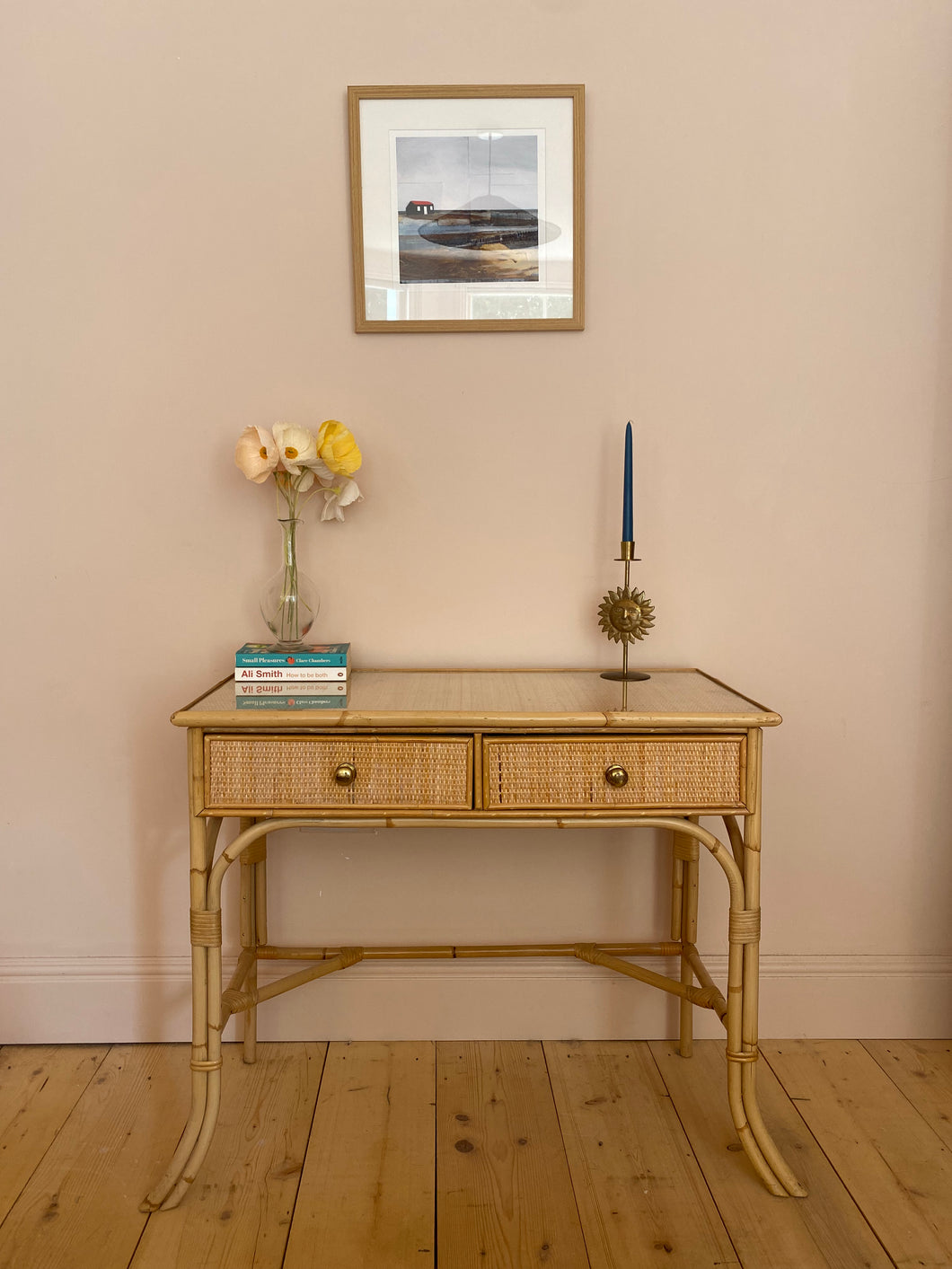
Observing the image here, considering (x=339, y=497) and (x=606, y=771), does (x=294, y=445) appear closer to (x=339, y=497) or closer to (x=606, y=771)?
(x=339, y=497)

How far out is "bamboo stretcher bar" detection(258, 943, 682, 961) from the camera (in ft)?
6.01

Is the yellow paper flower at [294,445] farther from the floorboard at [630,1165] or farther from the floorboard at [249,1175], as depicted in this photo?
the floorboard at [630,1165]

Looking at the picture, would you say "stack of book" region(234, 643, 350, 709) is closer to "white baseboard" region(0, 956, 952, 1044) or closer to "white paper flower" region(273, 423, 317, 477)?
"white paper flower" region(273, 423, 317, 477)

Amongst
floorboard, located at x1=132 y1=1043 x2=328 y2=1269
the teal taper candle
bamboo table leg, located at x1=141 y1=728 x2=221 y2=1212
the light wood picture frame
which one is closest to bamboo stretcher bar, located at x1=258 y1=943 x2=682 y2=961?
floorboard, located at x1=132 y1=1043 x2=328 y2=1269

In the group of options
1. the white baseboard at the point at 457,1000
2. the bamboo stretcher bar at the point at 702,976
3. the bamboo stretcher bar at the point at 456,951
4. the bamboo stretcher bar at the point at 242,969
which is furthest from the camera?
the white baseboard at the point at 457,1000

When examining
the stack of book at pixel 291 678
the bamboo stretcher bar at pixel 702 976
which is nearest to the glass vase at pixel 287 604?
the stack of book at pixel 291 678

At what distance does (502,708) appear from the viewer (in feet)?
5.00

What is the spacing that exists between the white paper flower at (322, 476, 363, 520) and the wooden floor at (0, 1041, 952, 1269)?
1.14m

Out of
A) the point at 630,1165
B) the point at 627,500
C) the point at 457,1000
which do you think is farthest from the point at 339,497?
the point at 630,1165

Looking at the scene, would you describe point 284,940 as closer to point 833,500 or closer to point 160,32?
point 833,500

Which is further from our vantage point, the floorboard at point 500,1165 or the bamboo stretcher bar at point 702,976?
the bamboo stretcher bar at point 702,976

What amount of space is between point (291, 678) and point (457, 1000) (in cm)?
88

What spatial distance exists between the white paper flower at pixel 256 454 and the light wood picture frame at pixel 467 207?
32cm

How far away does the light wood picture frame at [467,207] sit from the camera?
5.88 feet
